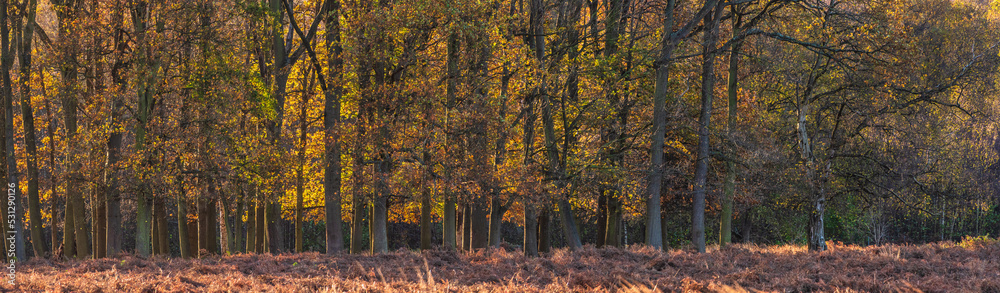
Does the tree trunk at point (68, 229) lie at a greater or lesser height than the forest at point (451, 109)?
lesser

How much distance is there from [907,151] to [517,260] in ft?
59.7

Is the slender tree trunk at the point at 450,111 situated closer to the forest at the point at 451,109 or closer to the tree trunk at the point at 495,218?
the forest at the point at 451,109

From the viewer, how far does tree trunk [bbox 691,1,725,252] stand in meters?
18.6

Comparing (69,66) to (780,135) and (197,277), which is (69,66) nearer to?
(197,277)

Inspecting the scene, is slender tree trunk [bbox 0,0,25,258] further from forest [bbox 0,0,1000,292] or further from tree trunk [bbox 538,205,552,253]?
tree trunk [bbox 538,205,552,253]

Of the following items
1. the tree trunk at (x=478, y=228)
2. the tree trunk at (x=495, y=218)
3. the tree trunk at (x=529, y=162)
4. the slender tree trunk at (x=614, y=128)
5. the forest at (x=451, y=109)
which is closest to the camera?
the forest at (x=451, y=109)

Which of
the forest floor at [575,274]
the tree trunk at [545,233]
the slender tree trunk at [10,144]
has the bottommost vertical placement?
the tree trunk at [545,233]

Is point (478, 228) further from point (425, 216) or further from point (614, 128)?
point (614, 128)

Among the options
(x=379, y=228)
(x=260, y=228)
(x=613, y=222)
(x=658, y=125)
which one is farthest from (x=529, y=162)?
(x=260, y=228)

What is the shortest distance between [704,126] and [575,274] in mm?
10046

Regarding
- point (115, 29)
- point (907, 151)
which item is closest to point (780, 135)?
point (907, 151)

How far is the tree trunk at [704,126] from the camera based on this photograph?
1856 cm

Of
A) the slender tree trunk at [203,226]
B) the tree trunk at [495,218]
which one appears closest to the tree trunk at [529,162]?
the tree trunk at [495,218]

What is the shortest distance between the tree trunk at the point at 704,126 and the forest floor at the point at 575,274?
672 cm
